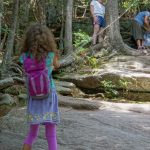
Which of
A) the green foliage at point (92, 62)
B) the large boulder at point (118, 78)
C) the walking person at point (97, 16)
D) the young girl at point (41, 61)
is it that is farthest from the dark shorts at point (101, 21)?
the young girl at point (41, 61)

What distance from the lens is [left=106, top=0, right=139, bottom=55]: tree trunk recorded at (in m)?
12.4

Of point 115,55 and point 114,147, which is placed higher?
point 115,55

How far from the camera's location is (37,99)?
4535mm

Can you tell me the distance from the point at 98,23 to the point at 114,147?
26.0ft

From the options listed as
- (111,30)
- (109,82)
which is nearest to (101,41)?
(111,30)

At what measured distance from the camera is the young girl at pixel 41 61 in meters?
4.48

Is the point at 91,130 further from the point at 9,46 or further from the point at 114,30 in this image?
the point at 114,30

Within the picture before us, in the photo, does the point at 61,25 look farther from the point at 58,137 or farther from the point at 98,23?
the point at 58,137

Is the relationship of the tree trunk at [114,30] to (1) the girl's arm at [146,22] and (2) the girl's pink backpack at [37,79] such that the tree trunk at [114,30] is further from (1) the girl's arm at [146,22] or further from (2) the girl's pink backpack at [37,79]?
(2) the girl's pink backpack at [37,79]

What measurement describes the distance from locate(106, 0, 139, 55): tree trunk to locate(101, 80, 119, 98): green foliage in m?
2.25

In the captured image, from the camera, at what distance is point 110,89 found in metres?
10.3

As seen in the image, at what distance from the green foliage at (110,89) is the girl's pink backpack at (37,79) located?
5.90 metres

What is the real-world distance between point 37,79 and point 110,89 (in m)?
6.00

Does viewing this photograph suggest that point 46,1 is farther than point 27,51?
Yes
